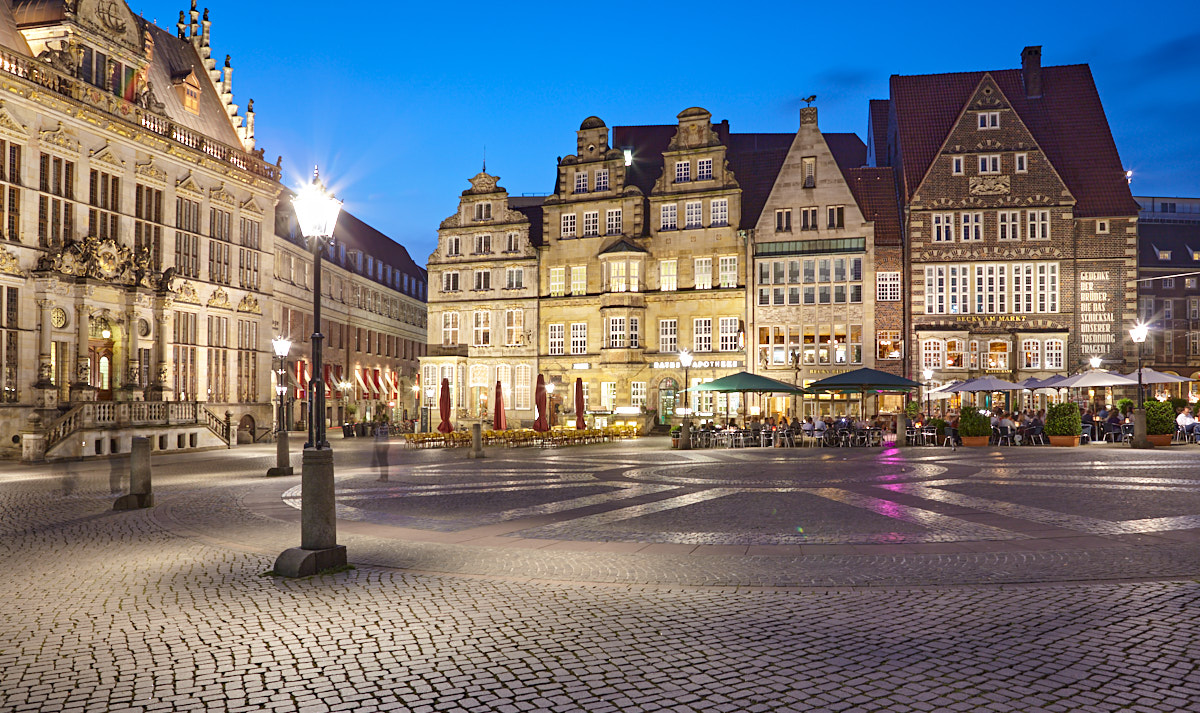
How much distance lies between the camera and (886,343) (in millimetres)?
45688

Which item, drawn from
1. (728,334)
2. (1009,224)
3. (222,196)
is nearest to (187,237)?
(222,196)

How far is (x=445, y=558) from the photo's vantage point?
1002 centimetres

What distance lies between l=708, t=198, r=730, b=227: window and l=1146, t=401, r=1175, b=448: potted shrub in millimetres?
24247

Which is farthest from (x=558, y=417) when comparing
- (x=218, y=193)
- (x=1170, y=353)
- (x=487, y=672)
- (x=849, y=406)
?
(x=1170, y=353)

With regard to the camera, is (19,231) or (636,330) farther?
(636,330)

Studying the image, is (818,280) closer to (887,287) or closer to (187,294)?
(887,287)

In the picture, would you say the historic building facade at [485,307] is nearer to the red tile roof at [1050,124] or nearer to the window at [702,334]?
the window at [702,334]

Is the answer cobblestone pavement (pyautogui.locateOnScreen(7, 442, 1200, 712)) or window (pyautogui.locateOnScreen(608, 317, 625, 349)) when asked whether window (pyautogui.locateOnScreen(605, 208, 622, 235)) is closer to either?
window (pyautogui.locateOnScreen(608, 317, 625, 349))

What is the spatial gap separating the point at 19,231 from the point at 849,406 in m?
38.9

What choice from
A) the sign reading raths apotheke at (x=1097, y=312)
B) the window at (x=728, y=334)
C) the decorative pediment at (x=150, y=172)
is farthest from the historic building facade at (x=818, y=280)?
the decorative pediment at (x=150, y=172)

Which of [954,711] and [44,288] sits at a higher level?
[44,288]

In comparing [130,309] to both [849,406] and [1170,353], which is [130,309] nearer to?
[849,406]

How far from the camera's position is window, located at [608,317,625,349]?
48.5m

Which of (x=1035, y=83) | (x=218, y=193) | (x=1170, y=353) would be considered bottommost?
(x=1170, y=353)
